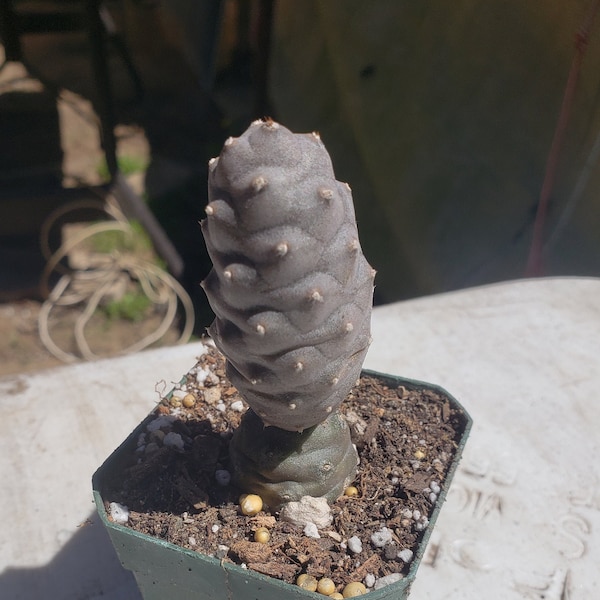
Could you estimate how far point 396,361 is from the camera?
1450mm

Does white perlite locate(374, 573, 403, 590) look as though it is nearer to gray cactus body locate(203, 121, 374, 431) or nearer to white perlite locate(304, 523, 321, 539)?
white perlite locate(304, 523, 321, 539)

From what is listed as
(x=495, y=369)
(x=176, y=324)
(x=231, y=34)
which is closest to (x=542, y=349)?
(x=495, y=369)

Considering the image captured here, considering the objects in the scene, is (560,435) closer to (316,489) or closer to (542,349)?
(542,349)

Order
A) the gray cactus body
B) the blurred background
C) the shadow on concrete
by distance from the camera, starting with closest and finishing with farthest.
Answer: the gray cactus body, the shadow on concrete, the blurred background

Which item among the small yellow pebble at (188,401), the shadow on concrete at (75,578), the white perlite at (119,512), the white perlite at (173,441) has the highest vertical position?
the white perlite at (119,512)

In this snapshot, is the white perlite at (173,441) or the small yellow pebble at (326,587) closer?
the small yellow pebble at (326,587)

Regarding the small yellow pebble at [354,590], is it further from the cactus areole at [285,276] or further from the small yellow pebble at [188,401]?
the small yellow pebble at [188,401]

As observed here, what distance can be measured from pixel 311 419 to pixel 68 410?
68cm

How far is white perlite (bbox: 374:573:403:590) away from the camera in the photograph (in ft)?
2.61

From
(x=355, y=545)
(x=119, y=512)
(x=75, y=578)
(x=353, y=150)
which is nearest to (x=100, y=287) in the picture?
(x=353, y=150)

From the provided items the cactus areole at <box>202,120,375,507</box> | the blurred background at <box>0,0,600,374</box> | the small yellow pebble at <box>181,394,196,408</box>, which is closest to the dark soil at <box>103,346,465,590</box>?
the small yellow pebble at <box>181,394,196,408</box>

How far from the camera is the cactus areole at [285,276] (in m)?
0.66

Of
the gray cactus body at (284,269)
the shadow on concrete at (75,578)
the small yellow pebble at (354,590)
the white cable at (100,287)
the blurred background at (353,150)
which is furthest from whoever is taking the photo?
the white cable at (100,287)

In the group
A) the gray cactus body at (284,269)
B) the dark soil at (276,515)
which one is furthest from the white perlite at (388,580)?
the gray cactus body at (284,269)
